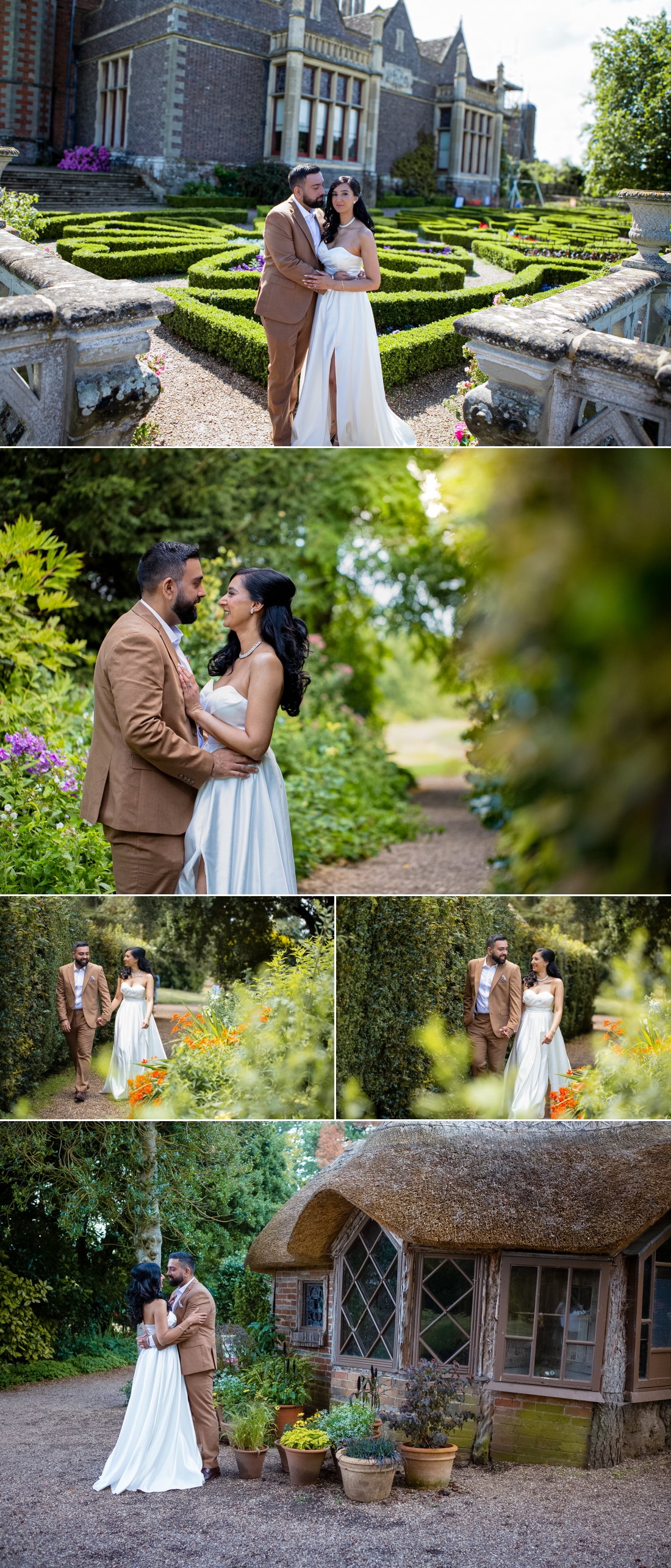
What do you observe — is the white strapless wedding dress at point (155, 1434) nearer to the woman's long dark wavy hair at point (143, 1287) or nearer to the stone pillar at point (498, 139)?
the woman's long dark wavy hair at point (143, 1287)

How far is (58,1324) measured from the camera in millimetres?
8570

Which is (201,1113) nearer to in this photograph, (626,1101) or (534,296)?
(626,1101)

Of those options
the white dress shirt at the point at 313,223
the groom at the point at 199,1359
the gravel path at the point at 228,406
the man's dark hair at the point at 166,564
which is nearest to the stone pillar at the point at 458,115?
the gravel path at the point at 228,406

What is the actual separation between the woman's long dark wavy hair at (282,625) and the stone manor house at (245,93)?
8.45 meters

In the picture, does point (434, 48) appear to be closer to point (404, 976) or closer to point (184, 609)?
point (184, 609)

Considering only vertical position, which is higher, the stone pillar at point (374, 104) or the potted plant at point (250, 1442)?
the stone pillar at point (374, 104)

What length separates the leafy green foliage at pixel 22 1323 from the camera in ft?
27.0

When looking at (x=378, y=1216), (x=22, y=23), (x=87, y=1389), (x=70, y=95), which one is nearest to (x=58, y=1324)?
(x=87, y=1389)

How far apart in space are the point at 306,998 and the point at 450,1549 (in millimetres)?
3370

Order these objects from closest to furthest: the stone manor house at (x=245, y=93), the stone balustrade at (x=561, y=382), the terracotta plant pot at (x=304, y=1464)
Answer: the stone balustrade at (x=561, y=382)
the terracotta plant pot at (x=304, y=1464)
the stone manor house at (x=245, y=93)

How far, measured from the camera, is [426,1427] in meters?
6.18

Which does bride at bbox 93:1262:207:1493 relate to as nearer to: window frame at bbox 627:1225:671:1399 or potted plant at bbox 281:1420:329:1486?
potted plant at bbox 281:1420:329:1486

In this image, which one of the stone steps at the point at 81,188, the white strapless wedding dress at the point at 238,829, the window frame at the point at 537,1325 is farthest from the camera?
the stone steps at the point at 81,188

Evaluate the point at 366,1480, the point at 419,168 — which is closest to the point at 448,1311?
the point at 366,1480
